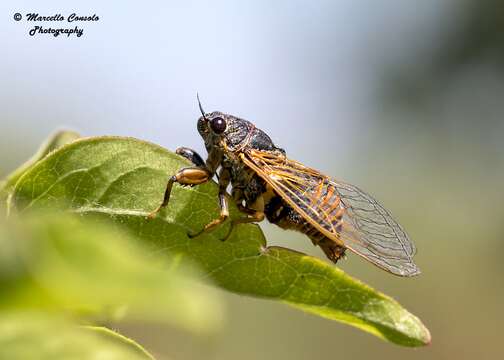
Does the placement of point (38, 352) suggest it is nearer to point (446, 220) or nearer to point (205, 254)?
point (205, 254)

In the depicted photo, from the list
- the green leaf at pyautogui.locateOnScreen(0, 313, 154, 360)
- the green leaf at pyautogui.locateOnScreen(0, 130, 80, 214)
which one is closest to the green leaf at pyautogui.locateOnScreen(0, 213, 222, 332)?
the green leaf at pyautogui.locateOnScreen(0, 313, 154, 360)

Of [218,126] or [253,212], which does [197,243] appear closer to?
[253,212]

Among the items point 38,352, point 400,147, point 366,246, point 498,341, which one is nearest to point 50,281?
point 38,352

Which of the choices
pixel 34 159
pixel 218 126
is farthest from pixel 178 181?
pixel 218 126

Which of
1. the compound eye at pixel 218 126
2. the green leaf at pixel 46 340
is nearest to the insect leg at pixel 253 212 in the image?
the compound eye at pixel 218 126

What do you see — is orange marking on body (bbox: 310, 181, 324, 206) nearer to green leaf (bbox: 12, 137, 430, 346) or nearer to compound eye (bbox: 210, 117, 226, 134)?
compound eye (bbox: 210, 117, 226, 134)

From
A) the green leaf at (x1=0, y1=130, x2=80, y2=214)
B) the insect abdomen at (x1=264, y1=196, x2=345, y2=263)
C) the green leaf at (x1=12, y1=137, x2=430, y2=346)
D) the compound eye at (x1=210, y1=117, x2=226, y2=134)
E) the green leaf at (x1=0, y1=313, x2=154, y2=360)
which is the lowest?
the insect abdomen at (x1=264, y1=196, x2=345, y2=263)

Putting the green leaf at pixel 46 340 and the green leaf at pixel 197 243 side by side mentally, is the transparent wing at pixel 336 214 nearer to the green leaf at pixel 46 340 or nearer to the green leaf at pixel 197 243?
the green leaf at pixel 197 243
